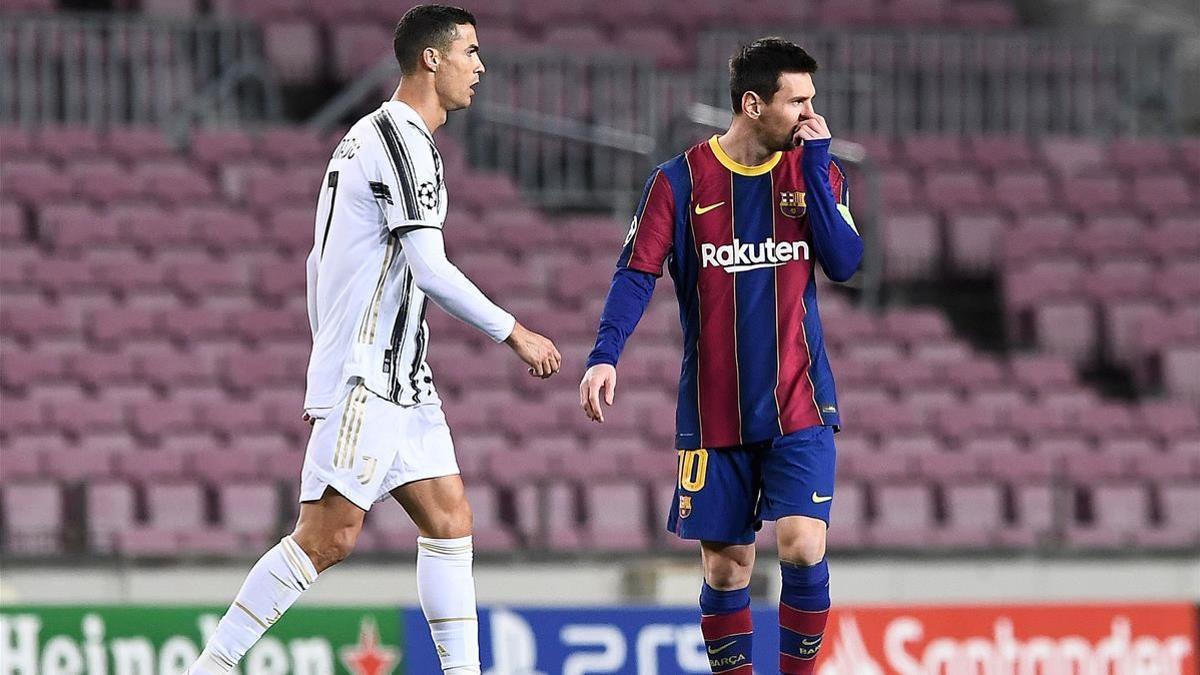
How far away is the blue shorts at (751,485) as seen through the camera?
5586 mm

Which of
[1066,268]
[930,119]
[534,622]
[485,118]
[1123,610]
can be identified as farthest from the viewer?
[930,119]

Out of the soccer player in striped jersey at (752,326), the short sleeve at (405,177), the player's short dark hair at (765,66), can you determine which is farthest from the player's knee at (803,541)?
the short sleeve at (405,177)

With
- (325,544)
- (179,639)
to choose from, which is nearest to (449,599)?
(325,544)

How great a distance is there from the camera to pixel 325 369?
17.7 ft

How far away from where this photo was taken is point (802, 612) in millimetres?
5578

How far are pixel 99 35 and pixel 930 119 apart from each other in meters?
6.73

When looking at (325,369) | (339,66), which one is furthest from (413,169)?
(339,66)

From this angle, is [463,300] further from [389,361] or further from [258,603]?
[258,603]

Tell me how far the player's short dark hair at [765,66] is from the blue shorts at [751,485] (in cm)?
95

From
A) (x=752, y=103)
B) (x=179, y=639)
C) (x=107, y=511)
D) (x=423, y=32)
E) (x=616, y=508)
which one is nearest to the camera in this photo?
(x=423, y=32)

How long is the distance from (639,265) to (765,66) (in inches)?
25.6

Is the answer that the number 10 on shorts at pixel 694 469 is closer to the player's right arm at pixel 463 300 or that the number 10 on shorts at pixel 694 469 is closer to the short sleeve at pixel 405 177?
the player's right arm at pixel 463 300

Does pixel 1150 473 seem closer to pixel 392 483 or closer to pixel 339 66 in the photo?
pixel 339 66

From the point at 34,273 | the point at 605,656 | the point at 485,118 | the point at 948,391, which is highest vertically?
the point at 485,118
